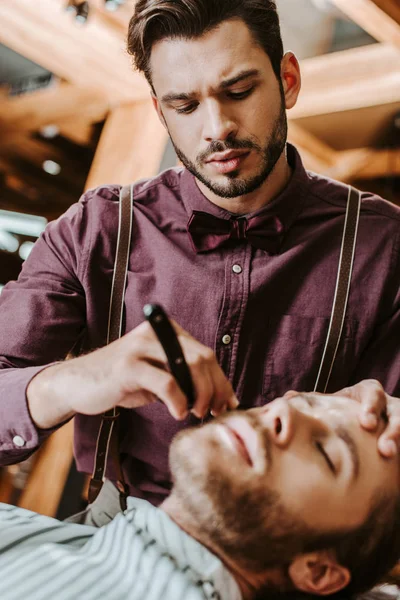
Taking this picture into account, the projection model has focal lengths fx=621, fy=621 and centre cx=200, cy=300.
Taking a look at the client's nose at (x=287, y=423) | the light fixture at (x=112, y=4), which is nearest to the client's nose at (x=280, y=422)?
the client's nose at (x=287, y=423)

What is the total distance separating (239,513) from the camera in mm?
1360

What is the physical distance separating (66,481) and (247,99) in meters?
2.57

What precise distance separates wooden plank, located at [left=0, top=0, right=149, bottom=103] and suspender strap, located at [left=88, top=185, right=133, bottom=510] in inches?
89.9

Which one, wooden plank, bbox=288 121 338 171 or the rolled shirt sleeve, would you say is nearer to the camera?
the rolled shirt sleeve

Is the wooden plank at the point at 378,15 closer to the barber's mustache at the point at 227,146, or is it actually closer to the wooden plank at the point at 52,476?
the barber's mustache at the point at 227,146

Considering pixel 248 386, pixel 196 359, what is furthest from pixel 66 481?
pixel 196 359

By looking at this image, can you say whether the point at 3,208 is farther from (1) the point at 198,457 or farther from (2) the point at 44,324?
(1) the point at 198,457

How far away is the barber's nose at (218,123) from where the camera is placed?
178 centimetres

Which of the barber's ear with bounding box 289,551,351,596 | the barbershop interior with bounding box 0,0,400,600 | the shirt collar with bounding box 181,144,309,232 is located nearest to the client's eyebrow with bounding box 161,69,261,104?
the shirt collar with bounding box 181,144,309,232

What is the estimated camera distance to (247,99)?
5.99ft

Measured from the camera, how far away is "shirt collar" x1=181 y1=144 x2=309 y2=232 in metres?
1.99

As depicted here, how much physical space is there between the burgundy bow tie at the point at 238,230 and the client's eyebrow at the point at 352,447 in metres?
0.67

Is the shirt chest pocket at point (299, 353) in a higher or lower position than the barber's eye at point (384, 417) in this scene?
higher

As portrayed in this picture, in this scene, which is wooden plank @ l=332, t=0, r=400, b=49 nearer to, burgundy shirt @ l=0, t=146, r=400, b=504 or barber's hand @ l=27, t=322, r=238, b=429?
burgundy shirt @ l=0, t=146, r=400, b=504
